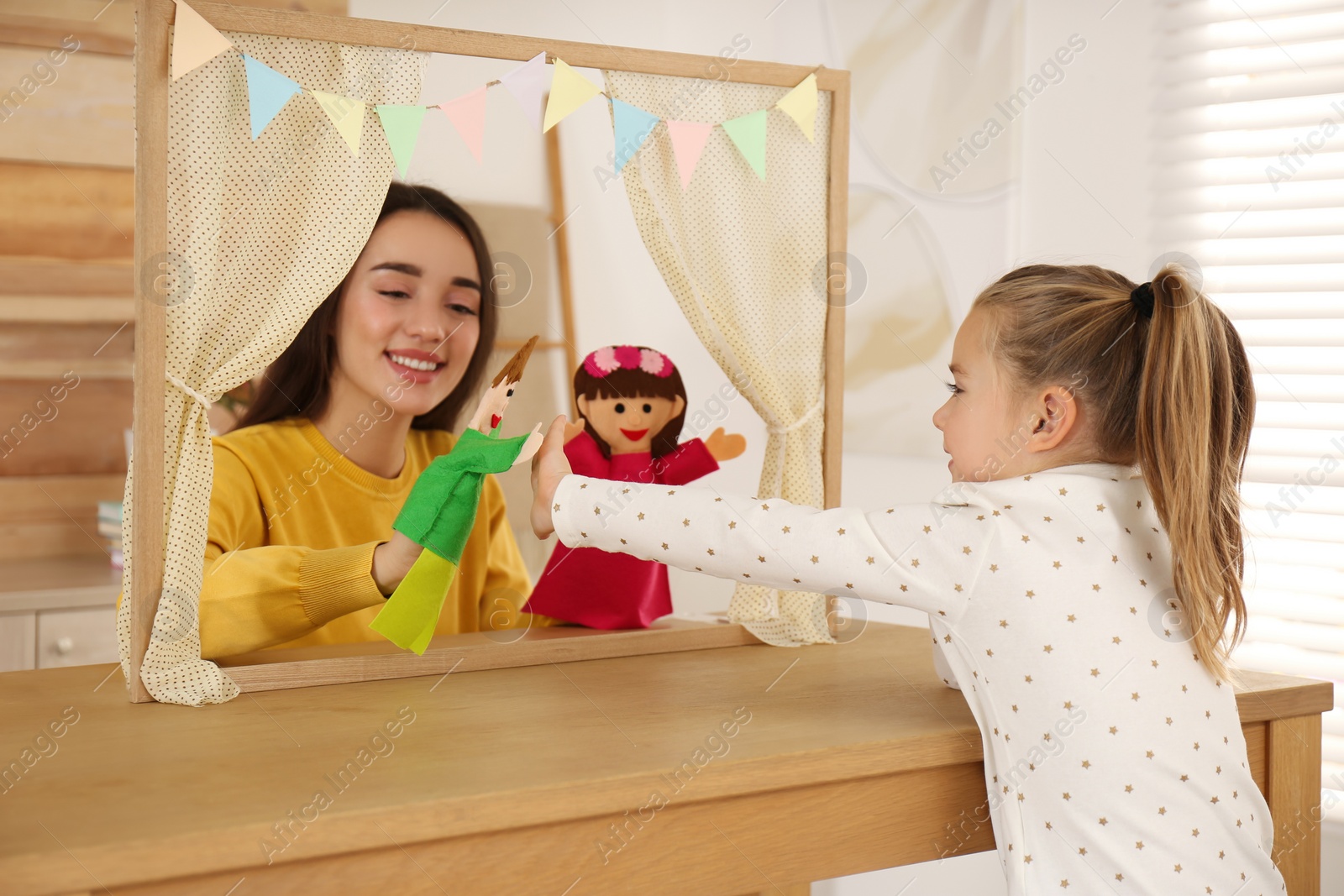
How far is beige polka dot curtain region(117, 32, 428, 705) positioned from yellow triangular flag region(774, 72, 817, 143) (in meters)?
0.49

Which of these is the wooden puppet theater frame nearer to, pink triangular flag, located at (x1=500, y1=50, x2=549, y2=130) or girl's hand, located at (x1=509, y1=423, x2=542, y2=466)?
pink triangular flag, located at (x1=500, y1=50, x2=549, y2=130)

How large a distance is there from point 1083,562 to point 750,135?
2.45ft

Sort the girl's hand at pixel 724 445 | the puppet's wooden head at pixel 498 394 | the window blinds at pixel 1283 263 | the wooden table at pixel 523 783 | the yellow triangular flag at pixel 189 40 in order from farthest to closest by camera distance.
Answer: the window blinds at pixel 1283 263, the girl's hand at pixel 724 445, the puppet's wooden head at pixel 498 394, the yellow triangular flag at pixel 189 40, the wooden table at pixel 523 783

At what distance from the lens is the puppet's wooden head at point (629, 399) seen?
1.52 m

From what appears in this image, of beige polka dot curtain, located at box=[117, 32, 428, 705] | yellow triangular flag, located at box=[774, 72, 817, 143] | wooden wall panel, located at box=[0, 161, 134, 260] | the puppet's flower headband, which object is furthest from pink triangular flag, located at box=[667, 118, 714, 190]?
wooden wall panel, located at box=[0, 161, 134, 260]

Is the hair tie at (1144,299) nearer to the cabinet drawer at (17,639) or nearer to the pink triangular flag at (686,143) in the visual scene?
the pink triangular flag at (686,143)

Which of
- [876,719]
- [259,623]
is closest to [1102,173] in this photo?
[876,719]

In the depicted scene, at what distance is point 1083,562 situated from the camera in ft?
3.43

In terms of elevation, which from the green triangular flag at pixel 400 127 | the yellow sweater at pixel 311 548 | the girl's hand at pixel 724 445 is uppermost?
the green triangular flag at pixel 400 127

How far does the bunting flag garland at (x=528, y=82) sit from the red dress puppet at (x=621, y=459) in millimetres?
346

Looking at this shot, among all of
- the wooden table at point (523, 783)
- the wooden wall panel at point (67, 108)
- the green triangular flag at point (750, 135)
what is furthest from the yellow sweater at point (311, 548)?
the wooden wall panel at point (67, 108)

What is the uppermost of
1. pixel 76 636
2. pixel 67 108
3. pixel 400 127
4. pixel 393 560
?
pixel 67 108

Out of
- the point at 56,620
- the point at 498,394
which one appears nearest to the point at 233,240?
the point at 498,394

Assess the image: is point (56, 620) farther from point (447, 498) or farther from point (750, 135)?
point (750, 135)
